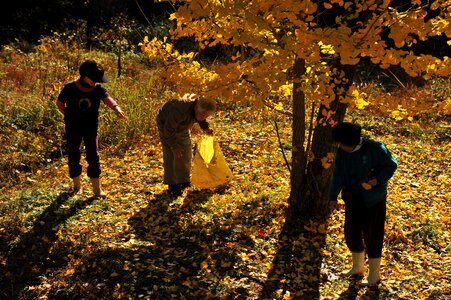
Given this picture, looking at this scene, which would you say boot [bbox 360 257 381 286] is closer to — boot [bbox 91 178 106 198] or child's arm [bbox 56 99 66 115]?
boot [bbox 91 178 106 198]

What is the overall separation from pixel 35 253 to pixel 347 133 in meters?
2.79

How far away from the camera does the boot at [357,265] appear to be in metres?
3.87

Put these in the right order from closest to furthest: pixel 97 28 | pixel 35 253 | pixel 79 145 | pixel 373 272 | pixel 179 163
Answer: pixel 373 272 < pixel 35 253 < pixel 79 145 < pixel 179 163 < pixel 97 28

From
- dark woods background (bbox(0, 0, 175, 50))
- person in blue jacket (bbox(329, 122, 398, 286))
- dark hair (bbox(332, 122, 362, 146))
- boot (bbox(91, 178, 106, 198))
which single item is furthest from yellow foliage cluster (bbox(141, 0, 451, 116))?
dark woods background (bbox(0, 0, 175, 50))

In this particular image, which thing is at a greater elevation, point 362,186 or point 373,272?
point 362,186

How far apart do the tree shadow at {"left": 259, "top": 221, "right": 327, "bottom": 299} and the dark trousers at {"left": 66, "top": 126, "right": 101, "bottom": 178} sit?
6.67ft

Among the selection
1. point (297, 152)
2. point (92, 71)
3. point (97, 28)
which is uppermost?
point (97, 28)

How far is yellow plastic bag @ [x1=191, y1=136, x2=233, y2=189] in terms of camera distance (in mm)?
5281

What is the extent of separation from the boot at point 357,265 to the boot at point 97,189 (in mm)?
2632

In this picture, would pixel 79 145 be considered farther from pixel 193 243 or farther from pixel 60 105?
pixel 193 243

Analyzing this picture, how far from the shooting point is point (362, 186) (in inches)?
140

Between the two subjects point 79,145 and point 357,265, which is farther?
point 79,145

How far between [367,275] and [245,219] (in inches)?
→ 51.7

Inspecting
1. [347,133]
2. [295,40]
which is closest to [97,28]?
[295,40]
